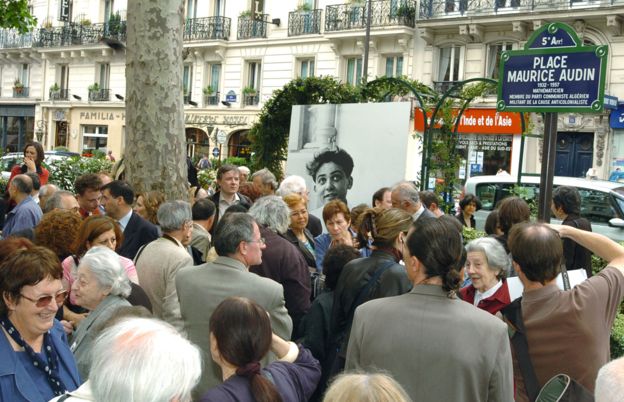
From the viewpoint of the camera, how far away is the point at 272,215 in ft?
16.7

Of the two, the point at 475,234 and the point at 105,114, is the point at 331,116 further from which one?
the point at 105,114

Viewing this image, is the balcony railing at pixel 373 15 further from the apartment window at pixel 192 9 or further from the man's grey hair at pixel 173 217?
the man's grey hair at pixel 173 217

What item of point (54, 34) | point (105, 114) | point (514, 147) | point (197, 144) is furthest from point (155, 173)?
point (54, 34)

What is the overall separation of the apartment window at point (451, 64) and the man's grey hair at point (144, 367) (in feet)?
79.9

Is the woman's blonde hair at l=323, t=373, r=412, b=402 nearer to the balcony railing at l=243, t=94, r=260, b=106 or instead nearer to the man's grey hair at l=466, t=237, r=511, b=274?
the man's grey hair at l=466, t=237, r=511, b=274

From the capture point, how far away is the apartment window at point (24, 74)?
39.9m

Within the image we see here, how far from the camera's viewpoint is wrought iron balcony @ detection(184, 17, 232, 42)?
104 ft

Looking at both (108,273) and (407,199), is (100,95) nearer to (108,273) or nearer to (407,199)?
(407,199)

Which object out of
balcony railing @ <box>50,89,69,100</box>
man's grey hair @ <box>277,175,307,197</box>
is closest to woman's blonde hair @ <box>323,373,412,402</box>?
man's grey hair @ <box>277,175,307,197</box>

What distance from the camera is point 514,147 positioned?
24000 millimetres

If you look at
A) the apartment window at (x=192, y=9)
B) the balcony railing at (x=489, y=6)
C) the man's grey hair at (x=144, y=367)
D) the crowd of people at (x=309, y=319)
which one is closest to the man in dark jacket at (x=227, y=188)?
the crowd of people at (x=309, y=319)

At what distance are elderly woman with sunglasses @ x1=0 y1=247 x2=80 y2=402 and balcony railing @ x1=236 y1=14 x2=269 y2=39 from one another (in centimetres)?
2790

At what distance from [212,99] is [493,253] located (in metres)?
28.8

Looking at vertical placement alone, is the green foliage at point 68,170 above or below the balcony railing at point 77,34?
below
